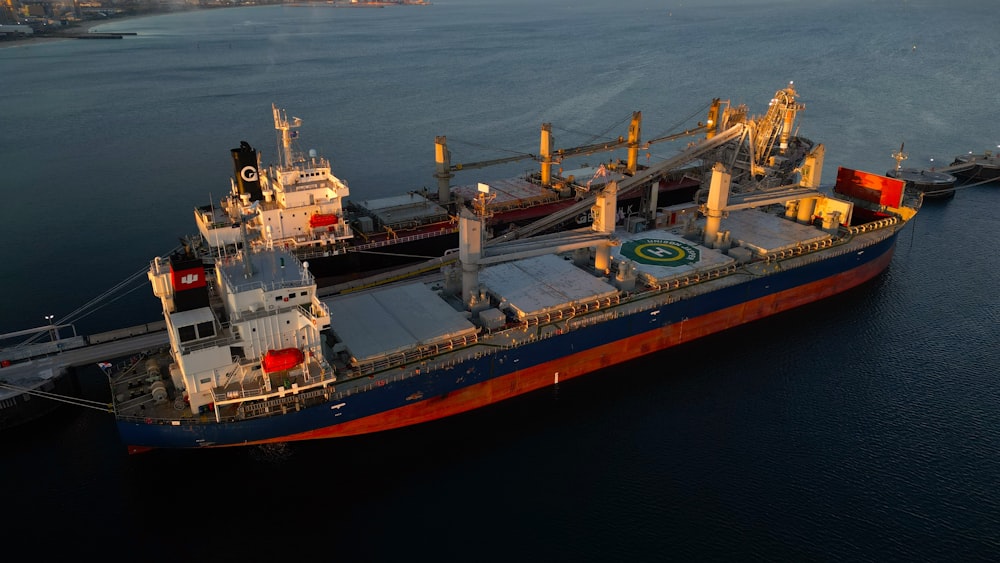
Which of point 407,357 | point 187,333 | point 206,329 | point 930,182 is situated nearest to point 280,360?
point 206,329

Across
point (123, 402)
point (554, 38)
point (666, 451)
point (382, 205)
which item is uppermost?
point (554, 38)

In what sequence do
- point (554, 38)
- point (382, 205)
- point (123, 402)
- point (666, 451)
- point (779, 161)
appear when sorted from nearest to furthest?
1. point (123, 402)
2. point (666, 451)
3. point (382, 205)
4. point (779, 161)
5. point (554, 38)

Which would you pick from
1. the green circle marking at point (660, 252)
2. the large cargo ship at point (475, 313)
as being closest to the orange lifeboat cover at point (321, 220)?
the large cargo ship at point (475, 313)

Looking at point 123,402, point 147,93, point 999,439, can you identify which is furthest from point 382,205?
point 147,93

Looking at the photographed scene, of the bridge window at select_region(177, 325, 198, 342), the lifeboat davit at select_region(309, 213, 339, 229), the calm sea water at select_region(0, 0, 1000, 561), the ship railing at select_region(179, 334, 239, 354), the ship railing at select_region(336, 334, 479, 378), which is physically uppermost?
the lifeboat davit at select_region(309, 213, 339, 229)

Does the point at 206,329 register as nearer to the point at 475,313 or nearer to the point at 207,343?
the point at 207,343

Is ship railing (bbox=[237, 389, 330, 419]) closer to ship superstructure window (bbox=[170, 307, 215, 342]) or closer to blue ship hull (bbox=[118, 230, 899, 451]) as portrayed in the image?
blue ship hull (bbox=[118, 230, 899, 451])

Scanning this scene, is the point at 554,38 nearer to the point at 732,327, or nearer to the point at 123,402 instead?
the point at 732,327

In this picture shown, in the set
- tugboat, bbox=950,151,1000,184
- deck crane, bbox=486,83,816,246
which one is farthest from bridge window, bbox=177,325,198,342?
tugboat, bbox=950,151,1000,184
